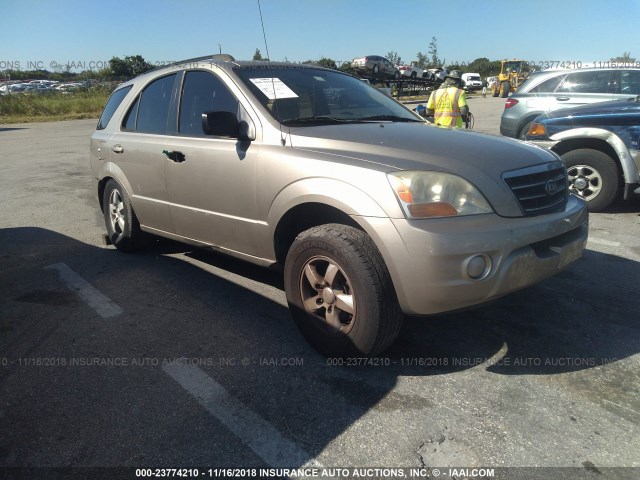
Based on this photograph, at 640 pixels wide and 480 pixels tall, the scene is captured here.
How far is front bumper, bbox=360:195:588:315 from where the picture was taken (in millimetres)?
2428

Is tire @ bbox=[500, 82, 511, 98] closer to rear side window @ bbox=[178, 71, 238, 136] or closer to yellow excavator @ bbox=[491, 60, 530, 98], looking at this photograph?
yellow excavator @ bbox=[491, 60, 530, 98]

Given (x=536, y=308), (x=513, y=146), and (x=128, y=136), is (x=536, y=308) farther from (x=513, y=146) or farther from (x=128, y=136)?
(x=128, y=136)

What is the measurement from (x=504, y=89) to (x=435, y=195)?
38.9 meters

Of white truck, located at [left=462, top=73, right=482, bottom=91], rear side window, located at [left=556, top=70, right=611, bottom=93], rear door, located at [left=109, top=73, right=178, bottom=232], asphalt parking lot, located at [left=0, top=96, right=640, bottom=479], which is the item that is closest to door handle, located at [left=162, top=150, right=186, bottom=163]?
rear door, located at [left=109, top=73, right=178, bottom=232]

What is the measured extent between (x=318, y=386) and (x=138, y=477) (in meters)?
0.99

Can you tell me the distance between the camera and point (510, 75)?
3806 cm

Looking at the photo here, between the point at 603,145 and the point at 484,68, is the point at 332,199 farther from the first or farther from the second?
the point at 484,68

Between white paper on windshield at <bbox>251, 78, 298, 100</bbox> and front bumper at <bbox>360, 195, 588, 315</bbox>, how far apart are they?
1456mm

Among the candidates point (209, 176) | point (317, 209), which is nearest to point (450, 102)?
point (209, 176)

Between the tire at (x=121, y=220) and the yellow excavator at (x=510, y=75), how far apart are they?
36884 millimetres

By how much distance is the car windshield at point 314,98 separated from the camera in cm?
341

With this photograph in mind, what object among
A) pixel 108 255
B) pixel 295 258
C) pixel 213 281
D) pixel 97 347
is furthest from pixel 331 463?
pixel 108 255

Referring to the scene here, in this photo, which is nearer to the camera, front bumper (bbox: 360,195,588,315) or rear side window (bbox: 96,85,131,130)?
front bumper (bbox: 360,195,588,315)

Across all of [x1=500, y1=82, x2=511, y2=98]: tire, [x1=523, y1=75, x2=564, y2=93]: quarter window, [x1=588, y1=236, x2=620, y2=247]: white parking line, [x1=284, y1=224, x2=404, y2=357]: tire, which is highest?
[x1=500, y1=82, x2=511, y2=98]: tire
